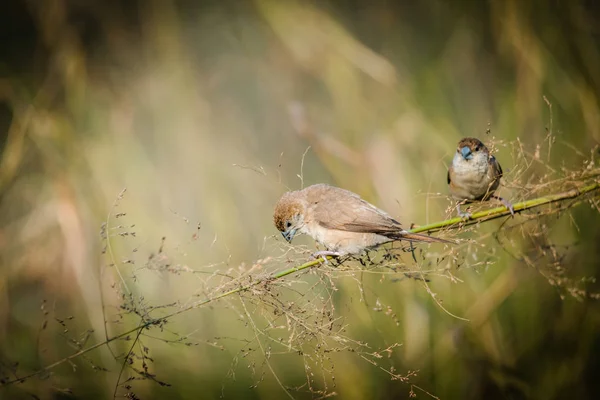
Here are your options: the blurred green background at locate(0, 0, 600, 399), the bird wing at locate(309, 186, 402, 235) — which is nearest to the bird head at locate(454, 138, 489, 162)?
the bird wing at locate(309, 186, 402, 235)

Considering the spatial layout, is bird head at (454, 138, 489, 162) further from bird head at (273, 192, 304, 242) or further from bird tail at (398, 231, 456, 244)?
bird head at (273, 192, 304, 242)

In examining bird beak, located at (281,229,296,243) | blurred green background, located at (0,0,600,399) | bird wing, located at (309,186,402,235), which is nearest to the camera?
bird wing, located at (309,186,402,235)

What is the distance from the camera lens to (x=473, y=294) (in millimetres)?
2109

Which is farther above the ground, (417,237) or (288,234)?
(288,234)

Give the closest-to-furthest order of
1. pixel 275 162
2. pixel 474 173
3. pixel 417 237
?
pixel 417 237 < pixel 474 173 < pixel 275 162

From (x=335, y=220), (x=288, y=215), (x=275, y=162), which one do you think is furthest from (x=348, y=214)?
(x=275, y=162)

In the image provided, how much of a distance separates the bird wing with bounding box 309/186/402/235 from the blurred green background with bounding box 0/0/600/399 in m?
0.46

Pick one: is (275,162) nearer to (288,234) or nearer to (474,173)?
(288,234)

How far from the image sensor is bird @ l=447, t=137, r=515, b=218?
154 cm

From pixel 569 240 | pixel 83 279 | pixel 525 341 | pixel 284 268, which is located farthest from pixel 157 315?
pixel 569 240

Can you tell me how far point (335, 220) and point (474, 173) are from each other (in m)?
0.43

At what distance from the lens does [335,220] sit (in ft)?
5.31

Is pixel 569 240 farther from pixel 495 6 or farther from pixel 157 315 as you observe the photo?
pixel 157 315

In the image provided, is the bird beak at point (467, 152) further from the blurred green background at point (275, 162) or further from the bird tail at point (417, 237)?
the blurred green background at point (275, 162)
